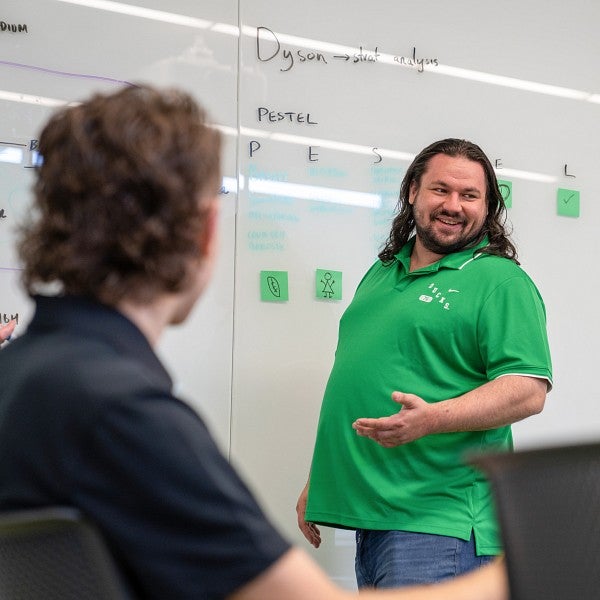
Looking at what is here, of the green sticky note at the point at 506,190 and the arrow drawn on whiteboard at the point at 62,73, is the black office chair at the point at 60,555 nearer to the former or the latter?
the arrow drawn on whiteboard at the point at 62,73

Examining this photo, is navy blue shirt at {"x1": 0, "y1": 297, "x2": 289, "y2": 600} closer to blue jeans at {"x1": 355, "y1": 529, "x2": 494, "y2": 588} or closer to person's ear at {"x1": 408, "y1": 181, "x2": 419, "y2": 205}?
blue jeans at {"x1": 355, "y1": 529, "x2": 494, "y2": 588}

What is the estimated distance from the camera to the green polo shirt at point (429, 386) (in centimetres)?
218

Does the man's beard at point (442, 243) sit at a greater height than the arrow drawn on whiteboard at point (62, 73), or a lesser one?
lesser

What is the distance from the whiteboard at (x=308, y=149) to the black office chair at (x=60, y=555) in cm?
173

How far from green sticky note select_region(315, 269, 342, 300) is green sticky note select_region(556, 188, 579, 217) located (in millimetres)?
781

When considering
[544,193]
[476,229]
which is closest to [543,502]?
[476,229]

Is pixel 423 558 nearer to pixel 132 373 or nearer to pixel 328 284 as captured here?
pixel 328 284

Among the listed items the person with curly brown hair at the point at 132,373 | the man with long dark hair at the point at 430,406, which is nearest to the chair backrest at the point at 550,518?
the person with curly brown hair at the point at 132,373

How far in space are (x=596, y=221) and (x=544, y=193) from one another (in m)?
0.21

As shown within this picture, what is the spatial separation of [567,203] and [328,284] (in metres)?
0.86

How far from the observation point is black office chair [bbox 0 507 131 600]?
72 centimetres

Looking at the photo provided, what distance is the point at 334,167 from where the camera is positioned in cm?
280

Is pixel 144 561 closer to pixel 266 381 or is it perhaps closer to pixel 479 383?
pixel 479 383

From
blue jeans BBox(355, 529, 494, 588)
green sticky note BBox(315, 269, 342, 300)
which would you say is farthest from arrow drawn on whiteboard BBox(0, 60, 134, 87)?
blue jeans BBox(355, 529, 494, 588)
